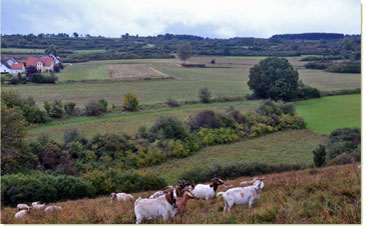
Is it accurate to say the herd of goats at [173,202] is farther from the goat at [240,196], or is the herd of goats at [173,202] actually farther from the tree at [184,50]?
the tree at [184,50]

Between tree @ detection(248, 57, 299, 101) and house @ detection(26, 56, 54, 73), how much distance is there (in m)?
31.5

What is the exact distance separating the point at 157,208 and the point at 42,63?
43069mm

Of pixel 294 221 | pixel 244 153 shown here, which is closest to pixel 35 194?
pixel 294 221

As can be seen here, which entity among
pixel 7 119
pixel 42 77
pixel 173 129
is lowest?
pixel 173 129

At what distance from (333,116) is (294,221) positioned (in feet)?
115

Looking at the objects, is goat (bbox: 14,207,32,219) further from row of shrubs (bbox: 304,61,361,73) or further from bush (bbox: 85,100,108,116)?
row of shrubs (bbox: 304,61,361,73)

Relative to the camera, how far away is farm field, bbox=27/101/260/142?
98.0 ft

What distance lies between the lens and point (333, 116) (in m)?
37.7

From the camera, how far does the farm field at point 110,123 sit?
98.0ft

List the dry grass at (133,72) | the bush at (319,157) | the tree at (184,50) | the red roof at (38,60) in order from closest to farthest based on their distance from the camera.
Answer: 1. the bush at (319,157)
2. the red roof at (38,60)
3. the dry grass at (133,72)
4. the tree at (184,50)

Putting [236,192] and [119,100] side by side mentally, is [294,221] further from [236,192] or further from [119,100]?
[119,100]

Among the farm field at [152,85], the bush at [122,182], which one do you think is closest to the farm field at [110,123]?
the farm field at [152,85]

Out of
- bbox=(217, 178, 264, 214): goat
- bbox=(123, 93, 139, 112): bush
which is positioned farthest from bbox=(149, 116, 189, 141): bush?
bbox=(217, 178, 264, 214): goat

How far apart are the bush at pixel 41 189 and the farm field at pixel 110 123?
13163mm
